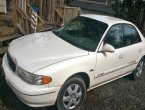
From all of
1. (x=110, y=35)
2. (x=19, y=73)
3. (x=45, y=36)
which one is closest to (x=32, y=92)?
(x=19, y=73)

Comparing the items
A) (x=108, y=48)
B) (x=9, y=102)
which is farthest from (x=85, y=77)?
(x=9, y=102)

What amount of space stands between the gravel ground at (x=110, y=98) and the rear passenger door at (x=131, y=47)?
1.68ft

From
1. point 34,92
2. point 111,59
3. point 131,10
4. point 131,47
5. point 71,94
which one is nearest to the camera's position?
point 34,92

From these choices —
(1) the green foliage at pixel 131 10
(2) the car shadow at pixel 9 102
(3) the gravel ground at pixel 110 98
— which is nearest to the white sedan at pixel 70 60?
(3) the gravel ground at pixel 110 98

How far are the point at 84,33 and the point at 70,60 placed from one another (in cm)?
114

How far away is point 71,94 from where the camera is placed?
4766 mm

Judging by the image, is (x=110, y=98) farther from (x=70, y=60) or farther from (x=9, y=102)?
(x=9, y=102)

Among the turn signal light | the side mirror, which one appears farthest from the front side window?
the turn signal light

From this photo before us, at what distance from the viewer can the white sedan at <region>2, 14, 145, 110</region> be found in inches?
169

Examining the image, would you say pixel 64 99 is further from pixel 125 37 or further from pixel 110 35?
pixel 125 37

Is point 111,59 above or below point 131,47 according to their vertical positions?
below

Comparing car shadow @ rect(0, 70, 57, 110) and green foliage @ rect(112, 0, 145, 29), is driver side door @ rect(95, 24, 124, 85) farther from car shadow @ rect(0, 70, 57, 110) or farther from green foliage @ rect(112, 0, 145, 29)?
green foliage @ rect(112, 0, 145, 29)

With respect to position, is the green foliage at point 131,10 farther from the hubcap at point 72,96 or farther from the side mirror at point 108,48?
the hubcap at point 72,96

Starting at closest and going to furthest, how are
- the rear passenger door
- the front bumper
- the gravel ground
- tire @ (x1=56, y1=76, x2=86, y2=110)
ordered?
the front bumper
tire @ (x1=56, y1=76, x2=86, y2=110)
the gravel ground
the rear passenger door
